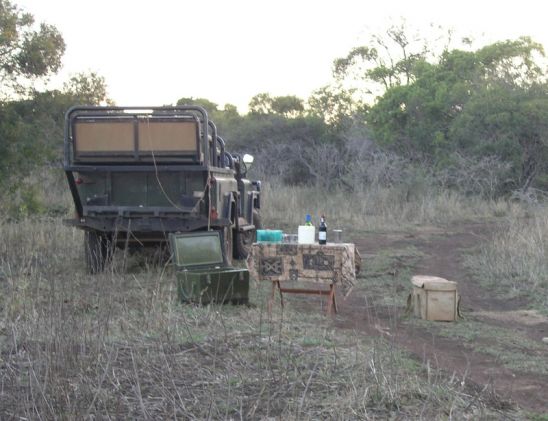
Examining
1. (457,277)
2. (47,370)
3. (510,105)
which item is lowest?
(457,277)

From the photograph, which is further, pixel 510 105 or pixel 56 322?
pixel 510 105

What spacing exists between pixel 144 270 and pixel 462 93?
18.4 metres

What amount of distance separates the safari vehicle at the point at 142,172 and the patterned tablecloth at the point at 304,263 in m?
1.98

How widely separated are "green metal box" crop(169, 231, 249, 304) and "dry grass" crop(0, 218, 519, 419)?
179 centimetres

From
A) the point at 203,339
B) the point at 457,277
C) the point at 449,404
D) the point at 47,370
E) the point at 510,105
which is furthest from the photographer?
the point at 510,105

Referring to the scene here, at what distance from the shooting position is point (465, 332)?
8141 millimetres

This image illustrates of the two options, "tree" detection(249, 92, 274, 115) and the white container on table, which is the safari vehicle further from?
"tree" detection(249, 92, 274, 115)

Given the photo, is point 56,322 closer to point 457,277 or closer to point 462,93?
point 457,277

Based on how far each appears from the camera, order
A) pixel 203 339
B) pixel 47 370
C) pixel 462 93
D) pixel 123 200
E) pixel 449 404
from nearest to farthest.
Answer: pixel 47 370 < pixel 449 404 < pixel 203 339 < pixel 123 200 < pixel 462 93

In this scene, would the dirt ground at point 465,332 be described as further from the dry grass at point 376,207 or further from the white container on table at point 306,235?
the dry grass at point 376,207

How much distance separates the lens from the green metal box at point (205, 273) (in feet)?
27.7

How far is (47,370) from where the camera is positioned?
4328 millimetres

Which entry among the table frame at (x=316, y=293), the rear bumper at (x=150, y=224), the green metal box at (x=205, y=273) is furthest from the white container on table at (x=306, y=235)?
the rear bumper at (x=150, y=224)

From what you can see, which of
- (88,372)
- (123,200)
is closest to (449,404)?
(88,372)
